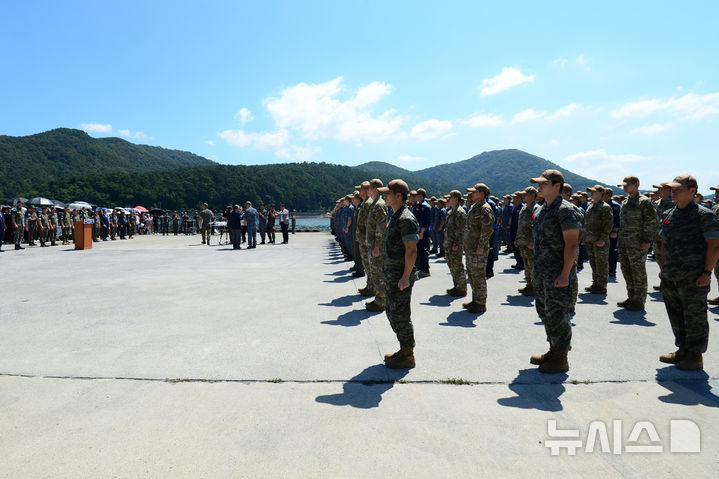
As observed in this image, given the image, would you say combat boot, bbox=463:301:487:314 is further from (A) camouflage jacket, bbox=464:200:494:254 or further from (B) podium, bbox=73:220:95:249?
(B) podium, bbox=73:220:95:249

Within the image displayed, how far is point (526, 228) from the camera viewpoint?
8.04 m

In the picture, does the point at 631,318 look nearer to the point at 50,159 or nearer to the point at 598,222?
the point at 598,222

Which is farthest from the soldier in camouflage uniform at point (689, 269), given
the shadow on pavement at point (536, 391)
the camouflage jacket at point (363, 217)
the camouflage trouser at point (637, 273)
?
the camouflage jacket at point (363, 217)

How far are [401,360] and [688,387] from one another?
2583mm

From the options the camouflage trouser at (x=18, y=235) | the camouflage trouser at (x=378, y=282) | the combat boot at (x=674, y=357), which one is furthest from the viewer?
the camouflage trouser at (x=18, y=235)

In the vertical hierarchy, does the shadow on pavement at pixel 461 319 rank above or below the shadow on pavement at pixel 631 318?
above

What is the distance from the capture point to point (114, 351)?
4727 mm

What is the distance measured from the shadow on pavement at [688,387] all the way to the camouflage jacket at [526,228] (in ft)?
12.4

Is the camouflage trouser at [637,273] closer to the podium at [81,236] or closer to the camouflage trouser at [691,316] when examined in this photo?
the camouflage trouser at [691,316]

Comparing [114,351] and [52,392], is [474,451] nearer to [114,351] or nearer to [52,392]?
[52,392]

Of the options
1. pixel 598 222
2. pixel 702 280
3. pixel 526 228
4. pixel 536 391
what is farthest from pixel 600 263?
pixel 536 391

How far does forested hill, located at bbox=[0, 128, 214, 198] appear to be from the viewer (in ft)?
369

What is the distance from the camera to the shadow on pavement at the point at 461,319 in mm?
5914

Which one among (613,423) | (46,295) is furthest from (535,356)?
(46,295)
